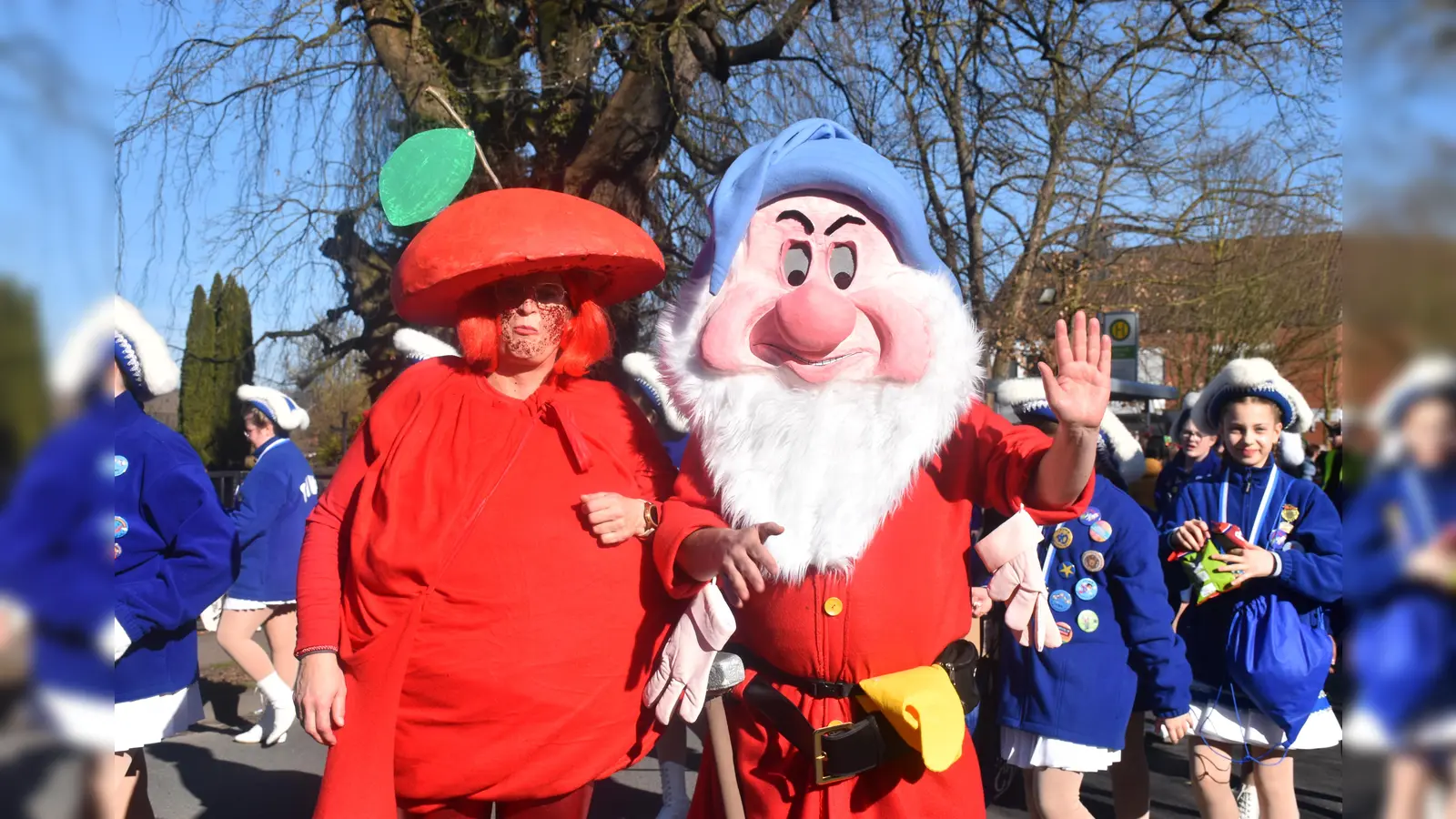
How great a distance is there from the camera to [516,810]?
2.23m

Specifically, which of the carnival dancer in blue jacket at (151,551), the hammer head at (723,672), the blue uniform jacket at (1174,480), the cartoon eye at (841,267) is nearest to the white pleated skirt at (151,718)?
the carnival dancer in blue jacket at (151,551)

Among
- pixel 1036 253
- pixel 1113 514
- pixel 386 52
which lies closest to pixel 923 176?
pixel 1036 253

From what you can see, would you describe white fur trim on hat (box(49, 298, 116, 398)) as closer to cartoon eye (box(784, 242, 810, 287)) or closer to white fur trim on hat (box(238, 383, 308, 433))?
cartoon eye (box(784, 242, 810, 287))

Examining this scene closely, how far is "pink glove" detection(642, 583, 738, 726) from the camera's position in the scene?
219 centimetres

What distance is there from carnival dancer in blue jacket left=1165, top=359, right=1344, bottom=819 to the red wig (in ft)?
6.17

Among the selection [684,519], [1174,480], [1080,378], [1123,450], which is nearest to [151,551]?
[684,519]

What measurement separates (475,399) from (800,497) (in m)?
0.71

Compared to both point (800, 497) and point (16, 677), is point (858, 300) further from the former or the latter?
point (16, 677)

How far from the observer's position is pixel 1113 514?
319 centimetres

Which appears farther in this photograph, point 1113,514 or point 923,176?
point 923,176

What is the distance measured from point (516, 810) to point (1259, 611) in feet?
7.09

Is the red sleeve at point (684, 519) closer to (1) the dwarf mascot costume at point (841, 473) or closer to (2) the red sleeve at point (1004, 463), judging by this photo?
(1) the dwarf mascot costume at point (841, 473)

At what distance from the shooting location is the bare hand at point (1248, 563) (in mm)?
3072

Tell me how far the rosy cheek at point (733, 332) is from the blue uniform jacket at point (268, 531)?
3631mm
